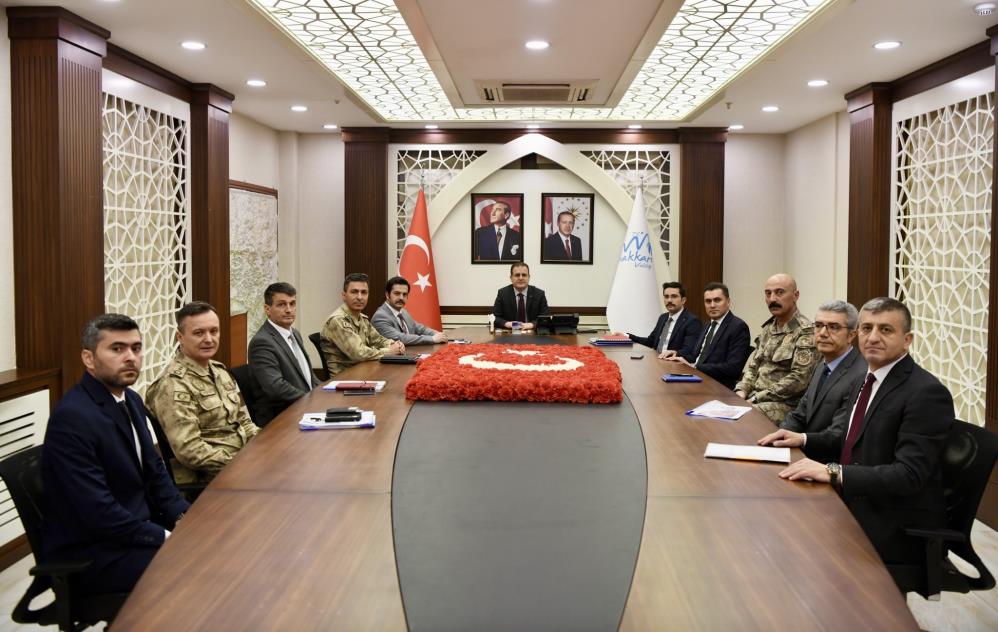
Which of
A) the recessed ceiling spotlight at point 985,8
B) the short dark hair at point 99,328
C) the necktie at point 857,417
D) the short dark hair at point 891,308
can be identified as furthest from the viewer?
the recessed ceiling spotlight at point 985,8

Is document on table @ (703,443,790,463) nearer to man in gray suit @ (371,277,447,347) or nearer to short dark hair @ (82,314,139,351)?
short dark hair @ (82,314,139,351)

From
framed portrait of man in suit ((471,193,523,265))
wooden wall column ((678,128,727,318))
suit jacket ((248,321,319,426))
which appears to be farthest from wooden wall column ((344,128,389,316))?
suit jacket ((248,321,319,426))

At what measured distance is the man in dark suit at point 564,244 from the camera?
28.8 feet

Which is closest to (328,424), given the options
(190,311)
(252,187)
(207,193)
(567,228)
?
(190,311)

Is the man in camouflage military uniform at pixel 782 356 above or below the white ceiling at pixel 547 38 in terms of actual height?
below

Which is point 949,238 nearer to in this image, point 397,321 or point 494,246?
point 397,321

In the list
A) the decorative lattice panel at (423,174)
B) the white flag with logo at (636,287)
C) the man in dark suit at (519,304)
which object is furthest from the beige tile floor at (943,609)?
the decorative lattice panel at (423,174)

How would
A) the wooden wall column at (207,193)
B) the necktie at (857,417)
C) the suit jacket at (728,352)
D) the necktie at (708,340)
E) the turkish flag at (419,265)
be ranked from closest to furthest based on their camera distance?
the necktie at (857,417) < the suit jacket at (728,352) < the necktie at (708,340) < the wooden wall column at (207,193) < the turkish flag at (419,265)

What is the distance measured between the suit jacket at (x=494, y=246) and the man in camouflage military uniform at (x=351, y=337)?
3.27 metres

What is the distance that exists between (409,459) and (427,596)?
1.01 metres

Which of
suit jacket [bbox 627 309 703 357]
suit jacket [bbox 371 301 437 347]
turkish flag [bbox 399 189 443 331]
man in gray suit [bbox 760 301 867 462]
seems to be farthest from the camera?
turkish flag [bbox 399 189 443 331]

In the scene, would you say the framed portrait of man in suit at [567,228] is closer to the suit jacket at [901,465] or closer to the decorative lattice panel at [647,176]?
the decorative lattice panel at [647,176]

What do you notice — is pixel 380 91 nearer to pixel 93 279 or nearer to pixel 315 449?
pixel 93 279

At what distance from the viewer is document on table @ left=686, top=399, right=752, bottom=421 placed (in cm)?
348
